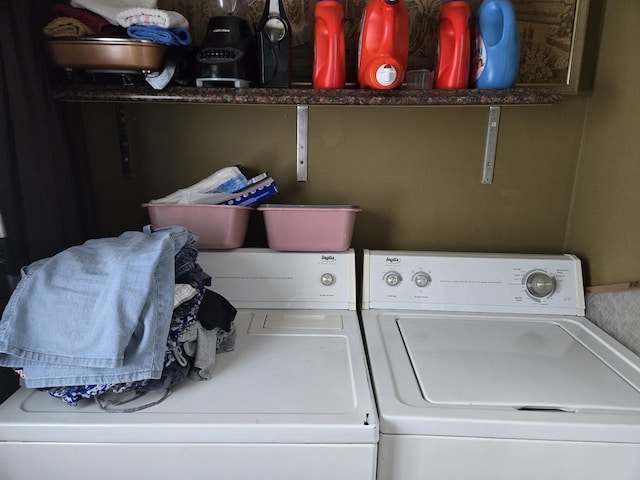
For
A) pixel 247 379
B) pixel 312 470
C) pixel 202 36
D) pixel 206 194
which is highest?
pixel 202 36

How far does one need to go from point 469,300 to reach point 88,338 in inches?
41.4

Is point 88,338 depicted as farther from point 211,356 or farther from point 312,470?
point 312,470

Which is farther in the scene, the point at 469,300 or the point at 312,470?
the point at 469,300

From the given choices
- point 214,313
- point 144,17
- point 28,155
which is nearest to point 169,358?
point 214,313

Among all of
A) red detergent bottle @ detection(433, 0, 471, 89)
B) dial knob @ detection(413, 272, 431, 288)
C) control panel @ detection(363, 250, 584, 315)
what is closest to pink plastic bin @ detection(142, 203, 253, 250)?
control panel @ detection(363, 250, 584, 315)

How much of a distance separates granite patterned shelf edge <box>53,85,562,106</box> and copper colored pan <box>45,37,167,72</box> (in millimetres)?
69

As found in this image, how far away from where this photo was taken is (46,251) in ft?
3.64

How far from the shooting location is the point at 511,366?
3.47 feet

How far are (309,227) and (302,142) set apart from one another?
1.06ft

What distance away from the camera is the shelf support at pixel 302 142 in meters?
1.45

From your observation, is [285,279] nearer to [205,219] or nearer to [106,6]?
[205,219]

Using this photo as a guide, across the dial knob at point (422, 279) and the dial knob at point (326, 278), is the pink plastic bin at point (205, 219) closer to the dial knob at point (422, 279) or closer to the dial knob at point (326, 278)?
the dial knob at point (326, 278)

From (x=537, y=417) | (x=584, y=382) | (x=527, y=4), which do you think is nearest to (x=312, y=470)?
(x=537, y=417)

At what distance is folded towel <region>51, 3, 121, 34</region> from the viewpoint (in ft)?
3.72
